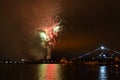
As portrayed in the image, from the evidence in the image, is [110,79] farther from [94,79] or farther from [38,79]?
[38,79]

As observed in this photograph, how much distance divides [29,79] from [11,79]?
586 centimetres

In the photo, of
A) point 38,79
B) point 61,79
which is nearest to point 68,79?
point 61,79

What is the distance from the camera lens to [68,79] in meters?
122

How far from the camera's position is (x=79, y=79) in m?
124

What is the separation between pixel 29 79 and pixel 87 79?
19.9 metres

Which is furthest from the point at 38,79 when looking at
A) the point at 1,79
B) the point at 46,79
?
the point at 1,79

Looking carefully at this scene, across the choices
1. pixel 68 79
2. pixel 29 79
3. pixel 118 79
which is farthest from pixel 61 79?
pixel 118 79

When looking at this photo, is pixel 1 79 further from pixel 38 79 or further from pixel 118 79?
pixel 118 79

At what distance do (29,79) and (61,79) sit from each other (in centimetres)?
1062

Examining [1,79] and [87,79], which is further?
[87,79]

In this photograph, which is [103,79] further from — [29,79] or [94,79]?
[29,79]

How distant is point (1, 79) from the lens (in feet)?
376

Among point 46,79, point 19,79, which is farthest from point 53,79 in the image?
point 19,79

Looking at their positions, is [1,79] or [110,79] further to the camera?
[110,79]
